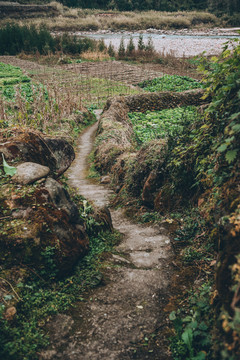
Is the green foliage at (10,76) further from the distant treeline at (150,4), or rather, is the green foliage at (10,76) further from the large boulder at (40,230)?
the distant treeline at (150,4)

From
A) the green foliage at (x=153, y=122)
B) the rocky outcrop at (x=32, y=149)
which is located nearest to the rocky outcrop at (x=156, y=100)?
the green foliage at (x=153, y=122)

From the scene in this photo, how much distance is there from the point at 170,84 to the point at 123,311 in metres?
20.0

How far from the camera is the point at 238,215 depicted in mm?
2150

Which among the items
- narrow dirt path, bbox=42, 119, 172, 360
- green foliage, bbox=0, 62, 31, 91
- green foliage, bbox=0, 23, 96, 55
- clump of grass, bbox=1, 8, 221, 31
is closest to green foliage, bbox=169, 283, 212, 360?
narrow dirt path, bbox=42, 119, 172, 360

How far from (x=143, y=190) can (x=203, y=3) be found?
76.4m

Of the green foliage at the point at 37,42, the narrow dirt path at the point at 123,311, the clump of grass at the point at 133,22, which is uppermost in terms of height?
the clump of grass at the point at 133,22

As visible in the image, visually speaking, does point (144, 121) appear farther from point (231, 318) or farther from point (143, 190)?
point (231, 318)

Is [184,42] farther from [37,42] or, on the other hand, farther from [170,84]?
[170,84]

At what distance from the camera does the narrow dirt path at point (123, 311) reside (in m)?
2.27

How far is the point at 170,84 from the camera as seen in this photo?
68.2 ft

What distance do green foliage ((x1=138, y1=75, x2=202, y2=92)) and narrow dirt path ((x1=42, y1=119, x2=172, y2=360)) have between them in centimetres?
1753

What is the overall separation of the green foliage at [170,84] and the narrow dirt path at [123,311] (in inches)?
690

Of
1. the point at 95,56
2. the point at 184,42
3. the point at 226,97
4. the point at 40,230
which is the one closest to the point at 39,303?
the point at 40,230

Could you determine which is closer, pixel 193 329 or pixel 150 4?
pixel 193 329
